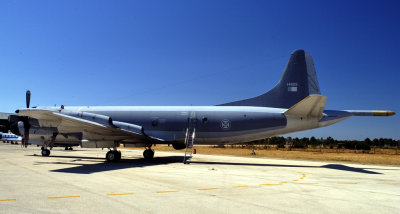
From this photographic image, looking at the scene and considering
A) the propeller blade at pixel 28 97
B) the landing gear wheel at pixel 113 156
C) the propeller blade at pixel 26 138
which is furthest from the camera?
the propeller blade at pixel 28 97

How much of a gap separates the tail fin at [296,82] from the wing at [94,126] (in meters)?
9.47

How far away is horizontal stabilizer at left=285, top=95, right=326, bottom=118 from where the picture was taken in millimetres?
15845

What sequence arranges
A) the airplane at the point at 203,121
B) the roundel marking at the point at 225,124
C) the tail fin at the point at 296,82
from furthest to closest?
the roundel marking at the point at 225,124 < the tail fin at the point at 296,82 < the airplane at the point at 203,121

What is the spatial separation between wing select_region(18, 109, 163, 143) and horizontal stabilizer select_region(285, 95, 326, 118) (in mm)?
9810

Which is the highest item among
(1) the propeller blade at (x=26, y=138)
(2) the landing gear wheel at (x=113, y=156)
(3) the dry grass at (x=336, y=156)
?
(1) the propeller blade at (x=26, y=138)

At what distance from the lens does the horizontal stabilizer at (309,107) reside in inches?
624

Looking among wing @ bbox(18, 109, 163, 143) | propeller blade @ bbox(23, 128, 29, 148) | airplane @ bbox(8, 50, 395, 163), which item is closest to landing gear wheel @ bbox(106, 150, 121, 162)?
airplane @ bbox(8, 50, 395, 163)

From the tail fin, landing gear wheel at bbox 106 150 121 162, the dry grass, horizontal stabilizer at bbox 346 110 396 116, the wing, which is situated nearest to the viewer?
the wing

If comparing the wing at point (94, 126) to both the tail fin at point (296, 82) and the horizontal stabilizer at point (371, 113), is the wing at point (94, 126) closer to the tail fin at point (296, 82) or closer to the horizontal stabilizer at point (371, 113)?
the tail fin at point (296, 82)

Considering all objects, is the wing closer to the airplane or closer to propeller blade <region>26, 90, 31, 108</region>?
the airplane

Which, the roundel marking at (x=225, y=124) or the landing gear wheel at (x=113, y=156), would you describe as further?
the roundel marking at (x=225, y=124)

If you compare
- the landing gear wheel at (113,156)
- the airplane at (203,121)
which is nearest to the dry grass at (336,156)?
the airplane at (203,121)

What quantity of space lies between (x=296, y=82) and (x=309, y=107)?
2949 millimetres

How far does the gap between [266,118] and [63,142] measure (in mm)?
15837
